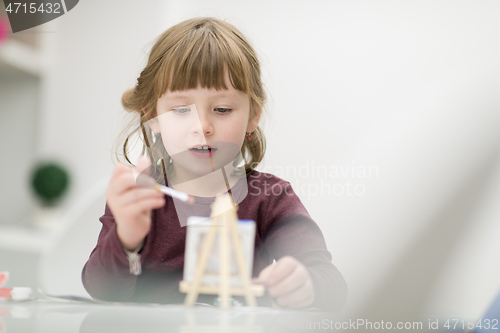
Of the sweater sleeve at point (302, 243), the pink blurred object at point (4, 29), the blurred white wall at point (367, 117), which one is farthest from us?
the pink blurred object at point (4, 29)

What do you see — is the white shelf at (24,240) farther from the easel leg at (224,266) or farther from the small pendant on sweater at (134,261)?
the easel leg at (224,266)

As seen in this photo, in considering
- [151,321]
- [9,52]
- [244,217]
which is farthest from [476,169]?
[9,52]

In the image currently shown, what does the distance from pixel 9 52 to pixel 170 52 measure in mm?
727

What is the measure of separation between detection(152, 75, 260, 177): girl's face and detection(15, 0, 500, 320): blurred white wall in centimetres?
19

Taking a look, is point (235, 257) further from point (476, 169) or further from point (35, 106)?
point (35, 106)

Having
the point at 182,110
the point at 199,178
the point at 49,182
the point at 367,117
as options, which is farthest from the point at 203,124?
the point at 49,182

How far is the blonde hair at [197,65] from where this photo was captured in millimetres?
538

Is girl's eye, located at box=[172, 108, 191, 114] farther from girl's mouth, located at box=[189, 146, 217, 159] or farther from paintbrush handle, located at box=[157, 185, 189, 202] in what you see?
paintbrush handle, located at box=[157, 185, 189, 202]

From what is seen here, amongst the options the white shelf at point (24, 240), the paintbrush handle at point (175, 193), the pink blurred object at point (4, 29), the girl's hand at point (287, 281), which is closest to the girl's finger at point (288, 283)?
the girl's hand at point (287, 281)

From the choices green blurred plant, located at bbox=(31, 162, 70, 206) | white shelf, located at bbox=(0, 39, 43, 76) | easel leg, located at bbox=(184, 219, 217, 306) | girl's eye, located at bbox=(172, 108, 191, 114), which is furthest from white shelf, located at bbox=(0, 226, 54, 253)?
easel leg, located at bbox=(184, 219, 217, 306)

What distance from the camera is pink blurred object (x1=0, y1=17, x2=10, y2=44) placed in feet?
3.40

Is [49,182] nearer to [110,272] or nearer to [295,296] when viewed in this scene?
[110,272]

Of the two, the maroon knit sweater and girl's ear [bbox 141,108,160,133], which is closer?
the maroon knit sweater

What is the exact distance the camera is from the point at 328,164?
0.88 meters
